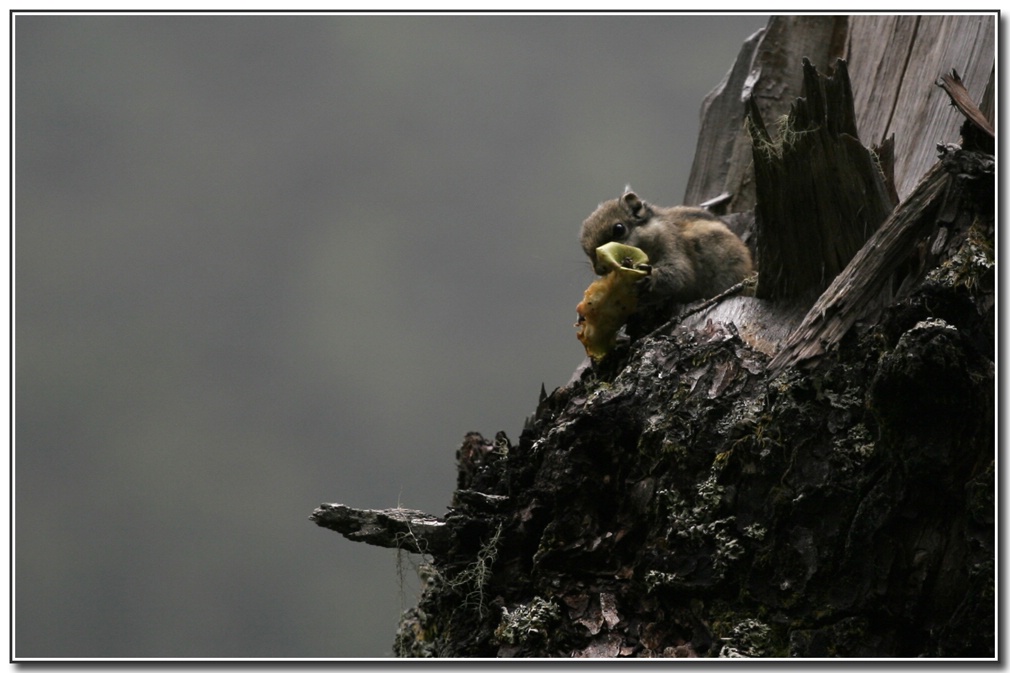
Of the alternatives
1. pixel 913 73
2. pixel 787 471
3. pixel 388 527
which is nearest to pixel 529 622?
pixel 388 527

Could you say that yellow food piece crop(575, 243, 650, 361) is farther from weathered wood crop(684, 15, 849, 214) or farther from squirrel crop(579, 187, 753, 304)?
weathered wood crop(684, 15, 849, 214)

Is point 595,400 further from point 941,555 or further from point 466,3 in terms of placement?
point 466,3

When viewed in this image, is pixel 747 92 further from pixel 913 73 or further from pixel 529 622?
pixel 529 622

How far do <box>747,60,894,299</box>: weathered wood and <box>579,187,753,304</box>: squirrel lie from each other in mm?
828

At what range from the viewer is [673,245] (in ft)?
13.8

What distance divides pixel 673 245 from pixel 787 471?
6.50 feet

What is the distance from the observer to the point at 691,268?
4.09 m

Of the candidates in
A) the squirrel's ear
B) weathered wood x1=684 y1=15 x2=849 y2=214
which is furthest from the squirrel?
weathered wood x1=684 y1=15 x2=849 y2=214

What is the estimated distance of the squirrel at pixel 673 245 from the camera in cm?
393

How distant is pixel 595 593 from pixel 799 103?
5.39 ft

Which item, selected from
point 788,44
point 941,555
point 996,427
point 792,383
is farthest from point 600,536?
point 788,44

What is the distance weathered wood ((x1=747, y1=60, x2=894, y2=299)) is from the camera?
2.76 metres

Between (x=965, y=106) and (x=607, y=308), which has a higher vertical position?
(x=965, y=106)

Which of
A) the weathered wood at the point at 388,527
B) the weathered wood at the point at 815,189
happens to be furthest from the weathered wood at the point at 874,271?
the weathered wood at the point at 388,527
